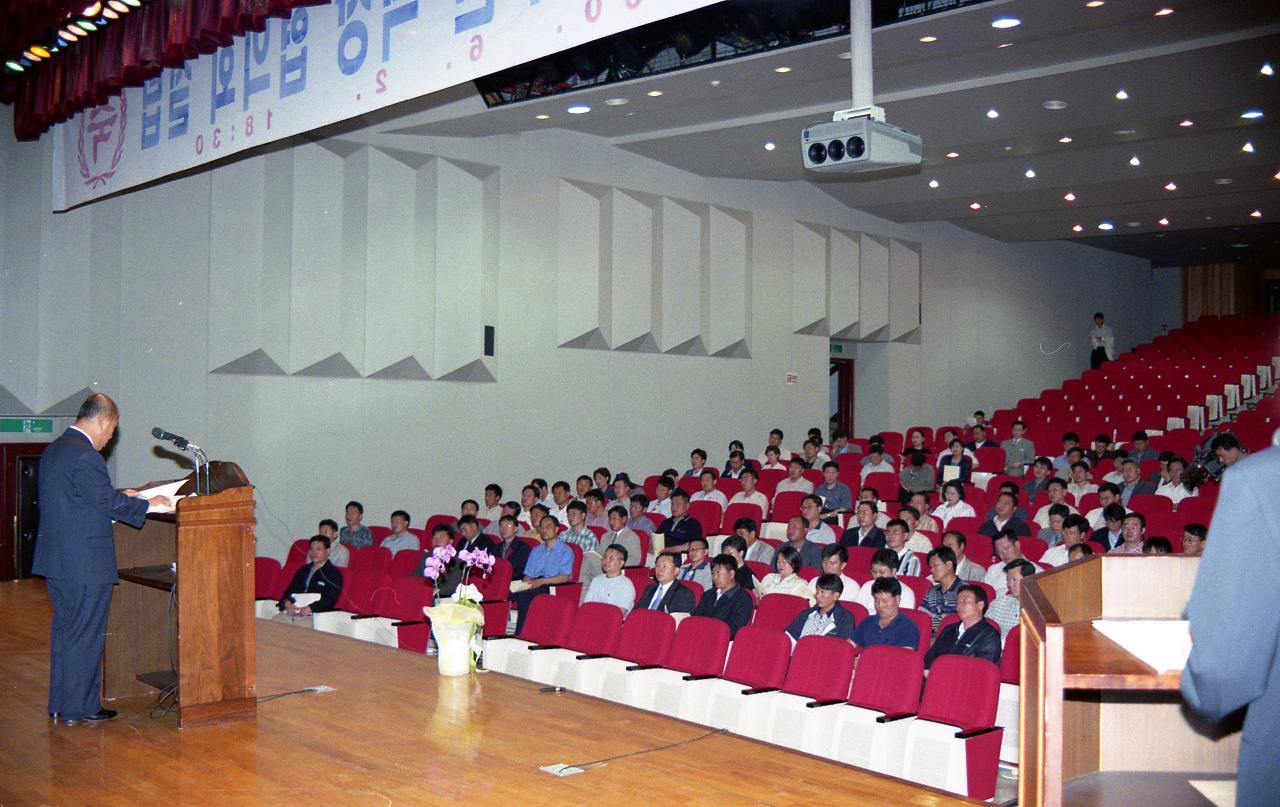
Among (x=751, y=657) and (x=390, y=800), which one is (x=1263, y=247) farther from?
(x=390, y=800)

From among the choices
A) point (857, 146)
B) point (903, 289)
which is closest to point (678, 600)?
point (857, 146)

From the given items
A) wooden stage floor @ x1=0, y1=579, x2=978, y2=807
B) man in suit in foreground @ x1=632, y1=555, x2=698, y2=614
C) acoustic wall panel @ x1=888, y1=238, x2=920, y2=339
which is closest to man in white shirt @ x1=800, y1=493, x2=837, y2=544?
man in suit in foreground @ x1=632, y1=555, x2=698, y2=614

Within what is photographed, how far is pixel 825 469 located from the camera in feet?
34.7

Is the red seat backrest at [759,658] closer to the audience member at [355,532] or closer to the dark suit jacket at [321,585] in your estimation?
the dark suit jacket at [321,585]

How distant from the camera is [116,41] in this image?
6734 mm

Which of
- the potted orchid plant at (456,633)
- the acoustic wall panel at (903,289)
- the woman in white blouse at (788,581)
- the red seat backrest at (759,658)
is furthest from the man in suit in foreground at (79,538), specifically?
the acoustic wall panel at (903,289)

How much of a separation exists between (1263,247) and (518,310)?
1515 cm

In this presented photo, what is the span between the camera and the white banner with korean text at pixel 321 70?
179 inches

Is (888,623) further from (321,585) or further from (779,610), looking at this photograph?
(321,585)

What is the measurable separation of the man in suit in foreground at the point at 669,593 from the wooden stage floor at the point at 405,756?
162cm

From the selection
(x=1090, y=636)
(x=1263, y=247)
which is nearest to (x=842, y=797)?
(x=1090, y=636)

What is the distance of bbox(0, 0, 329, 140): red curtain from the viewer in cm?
591

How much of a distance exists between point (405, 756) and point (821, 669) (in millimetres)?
2037

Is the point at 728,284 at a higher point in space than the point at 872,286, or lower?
lower
